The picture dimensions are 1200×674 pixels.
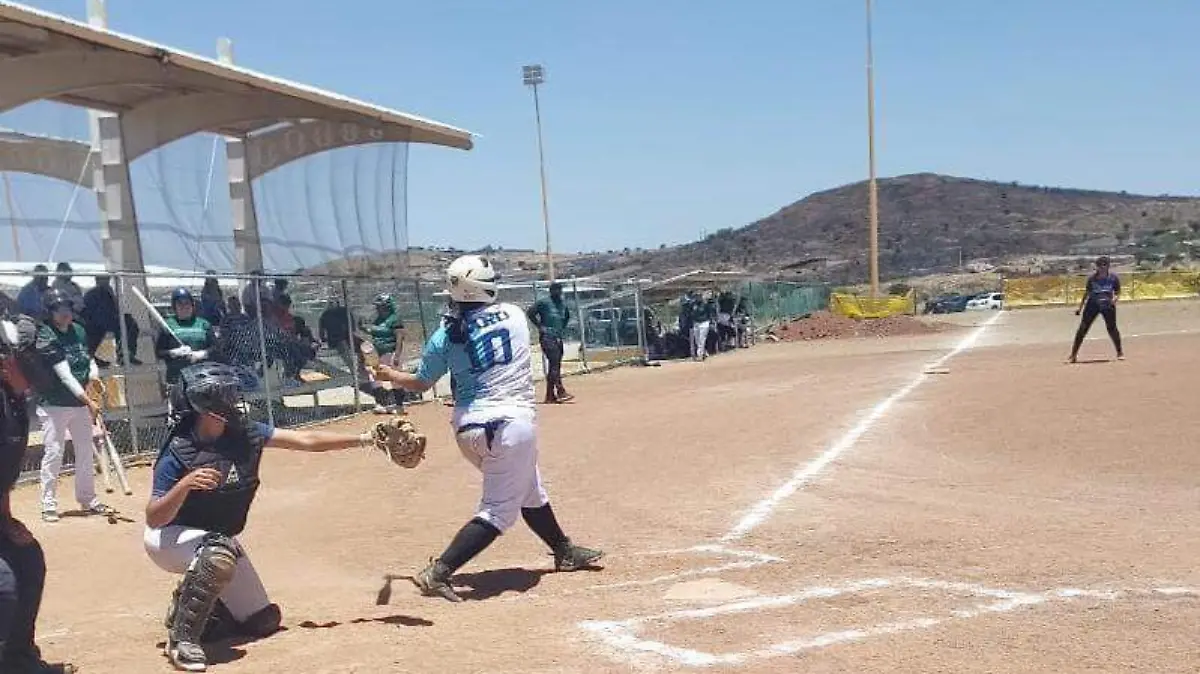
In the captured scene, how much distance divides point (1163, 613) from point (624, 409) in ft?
38.3

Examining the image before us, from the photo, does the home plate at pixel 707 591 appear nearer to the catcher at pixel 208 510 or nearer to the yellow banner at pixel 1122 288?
the catcher at pixel 208 510

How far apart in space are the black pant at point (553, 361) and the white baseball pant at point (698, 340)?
445 inches

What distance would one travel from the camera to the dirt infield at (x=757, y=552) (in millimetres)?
4898

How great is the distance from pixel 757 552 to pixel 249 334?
10.1 m

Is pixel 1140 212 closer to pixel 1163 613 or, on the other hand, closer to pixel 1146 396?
pixel 1146 396

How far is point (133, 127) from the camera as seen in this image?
1561cm

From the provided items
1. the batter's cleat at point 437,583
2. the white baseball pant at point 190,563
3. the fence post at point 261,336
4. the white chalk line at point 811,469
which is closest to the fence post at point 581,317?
the white chalk line at point 811,469

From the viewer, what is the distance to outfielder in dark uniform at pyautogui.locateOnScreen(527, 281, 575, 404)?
1786 centimetres

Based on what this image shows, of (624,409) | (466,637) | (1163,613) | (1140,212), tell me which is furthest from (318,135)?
(1140,212)

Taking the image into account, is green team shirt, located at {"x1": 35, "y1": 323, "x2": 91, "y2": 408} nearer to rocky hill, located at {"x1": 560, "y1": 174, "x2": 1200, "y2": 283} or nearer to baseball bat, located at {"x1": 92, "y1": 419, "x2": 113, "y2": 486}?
baseball bat, located at {"x1": 92, "y1": 419, "x2": 113, "y2": 486}

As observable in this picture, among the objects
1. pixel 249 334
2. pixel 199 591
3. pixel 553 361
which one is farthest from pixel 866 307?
pixel 199 591

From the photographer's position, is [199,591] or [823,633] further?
[823,633]

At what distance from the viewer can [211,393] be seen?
16.4ft

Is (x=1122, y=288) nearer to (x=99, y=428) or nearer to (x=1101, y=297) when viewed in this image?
(x=1101, y=297)
